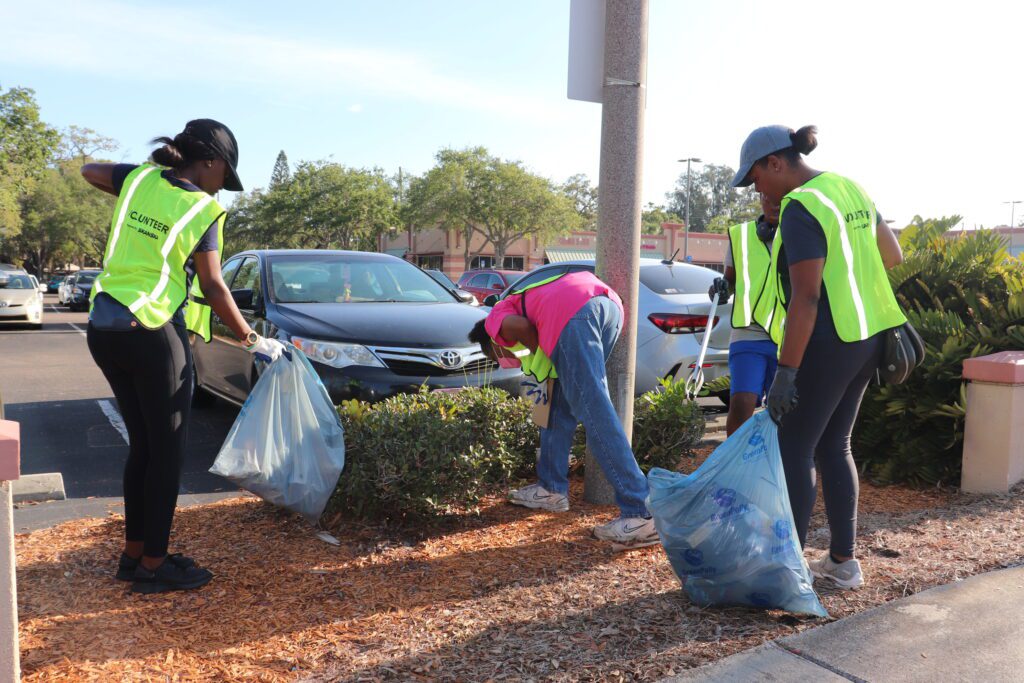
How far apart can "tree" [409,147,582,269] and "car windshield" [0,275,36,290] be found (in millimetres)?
28316

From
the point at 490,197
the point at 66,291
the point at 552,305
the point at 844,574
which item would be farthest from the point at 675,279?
the point at 490,197

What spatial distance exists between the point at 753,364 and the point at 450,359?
6.10 feet

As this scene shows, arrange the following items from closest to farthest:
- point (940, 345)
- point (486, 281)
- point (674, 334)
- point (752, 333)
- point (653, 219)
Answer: point (752, 333)
point (940, 345)
point (674, 334)
point (486, 281)
point (653, 219)

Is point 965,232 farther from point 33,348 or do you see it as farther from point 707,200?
point 707,200

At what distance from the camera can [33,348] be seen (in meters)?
14.9

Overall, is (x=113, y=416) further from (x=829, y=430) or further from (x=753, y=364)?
(x=829, y=430)

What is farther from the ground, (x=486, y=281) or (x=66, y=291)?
(x=486, y=281)

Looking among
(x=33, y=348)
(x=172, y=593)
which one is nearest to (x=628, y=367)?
(x=172, y=593)

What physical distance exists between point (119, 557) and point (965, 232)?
5.42 m

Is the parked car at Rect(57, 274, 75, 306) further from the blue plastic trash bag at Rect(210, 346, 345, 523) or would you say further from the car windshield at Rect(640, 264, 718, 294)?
the blue plastic trash bag at Rect(210, 346, 345, 523)

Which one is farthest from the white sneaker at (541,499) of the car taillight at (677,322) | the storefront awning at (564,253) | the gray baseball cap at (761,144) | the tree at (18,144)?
the storefront awning at (564,253)

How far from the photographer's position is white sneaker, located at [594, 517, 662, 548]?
3719 mm

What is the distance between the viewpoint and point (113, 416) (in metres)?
7.83

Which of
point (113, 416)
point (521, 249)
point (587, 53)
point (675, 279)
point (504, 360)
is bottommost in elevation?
point (113, 416)
